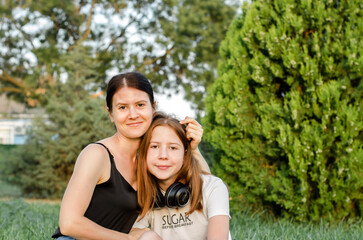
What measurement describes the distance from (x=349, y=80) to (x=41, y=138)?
888 cm

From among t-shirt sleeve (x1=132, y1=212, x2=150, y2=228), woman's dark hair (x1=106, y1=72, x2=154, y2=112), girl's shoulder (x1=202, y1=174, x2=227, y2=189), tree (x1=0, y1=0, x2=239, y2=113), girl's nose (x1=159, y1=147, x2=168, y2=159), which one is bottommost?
t-shirt sleeve (x1=132, y1=212, x2=150, y2=228)

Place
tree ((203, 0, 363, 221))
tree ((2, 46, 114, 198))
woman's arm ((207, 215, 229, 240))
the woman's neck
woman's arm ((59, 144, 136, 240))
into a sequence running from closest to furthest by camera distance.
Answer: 1. woman's arm ((59, 144, 136, 240))
2. woman's arm ((207, 215, 229, 240))
3. the woman's neck
4. tree ((203, 0, 363, 221))
5. tree ((2, 46, 114, 198))

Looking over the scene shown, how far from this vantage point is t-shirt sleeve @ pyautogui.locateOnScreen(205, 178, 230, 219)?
263cm

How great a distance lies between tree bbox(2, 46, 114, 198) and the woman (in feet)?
26.0

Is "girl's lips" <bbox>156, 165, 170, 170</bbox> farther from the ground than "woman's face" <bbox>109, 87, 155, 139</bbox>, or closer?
closer

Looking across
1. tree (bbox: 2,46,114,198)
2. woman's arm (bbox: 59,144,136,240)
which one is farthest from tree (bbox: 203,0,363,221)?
tree (bbox: 2,46,114,198)

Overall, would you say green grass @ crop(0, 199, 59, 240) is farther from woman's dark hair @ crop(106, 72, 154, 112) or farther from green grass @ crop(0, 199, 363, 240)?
woman's dark hair @ crop(106, 72, 154, 112)

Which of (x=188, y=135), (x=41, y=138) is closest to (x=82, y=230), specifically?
(x=188, y=135)

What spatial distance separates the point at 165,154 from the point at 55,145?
28.3 feet

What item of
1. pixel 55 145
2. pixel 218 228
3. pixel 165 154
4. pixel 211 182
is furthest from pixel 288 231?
pixel 55 145

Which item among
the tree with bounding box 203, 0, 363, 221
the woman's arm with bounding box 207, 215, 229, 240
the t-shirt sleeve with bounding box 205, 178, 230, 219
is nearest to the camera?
the woman's arm with bounding box 207, 215, 229, 240

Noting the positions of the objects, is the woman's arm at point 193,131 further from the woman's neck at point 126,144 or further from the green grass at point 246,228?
the green grass at point 246,228

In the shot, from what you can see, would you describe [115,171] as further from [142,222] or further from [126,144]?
[142,222]

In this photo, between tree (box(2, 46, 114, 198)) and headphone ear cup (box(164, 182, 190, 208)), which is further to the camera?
tree (box(2, 46, 114, 198))
